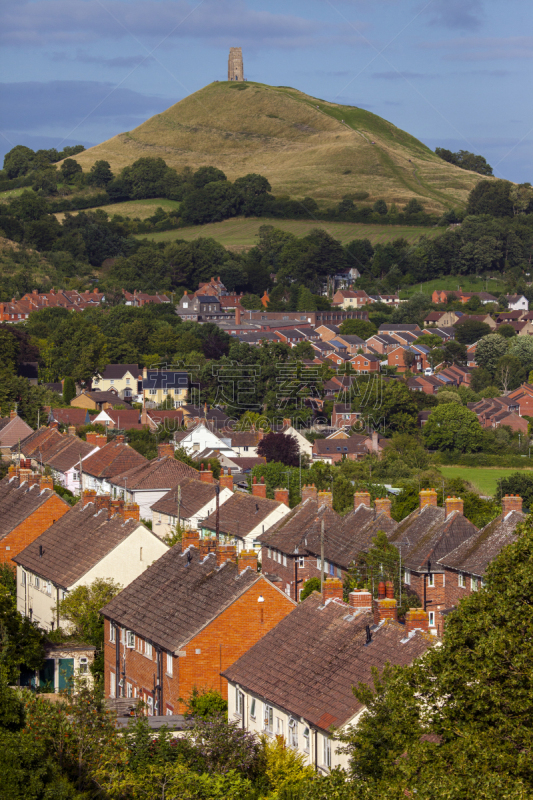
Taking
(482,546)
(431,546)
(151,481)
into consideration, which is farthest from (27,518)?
(482,546)

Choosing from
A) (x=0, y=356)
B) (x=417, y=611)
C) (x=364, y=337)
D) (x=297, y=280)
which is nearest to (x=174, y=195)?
(x=297, y=280)

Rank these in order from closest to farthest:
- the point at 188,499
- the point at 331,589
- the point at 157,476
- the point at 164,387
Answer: the point at 331,589, the point at 188,499, the point at 157,476, the point at 164,387

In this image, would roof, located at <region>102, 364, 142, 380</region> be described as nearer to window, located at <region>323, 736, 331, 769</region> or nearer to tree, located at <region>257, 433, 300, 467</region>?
tree, located at <region>257, 433, 300, 467</region>

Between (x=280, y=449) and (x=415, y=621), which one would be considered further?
(x=280, y=449)

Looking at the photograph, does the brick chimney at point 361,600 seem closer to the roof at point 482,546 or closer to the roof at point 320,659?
the roof at point 320,659

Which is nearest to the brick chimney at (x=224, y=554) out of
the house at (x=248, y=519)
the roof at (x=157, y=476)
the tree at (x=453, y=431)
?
the house at (x=248, y=519)

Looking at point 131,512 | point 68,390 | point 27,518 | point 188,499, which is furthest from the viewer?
point 68,390

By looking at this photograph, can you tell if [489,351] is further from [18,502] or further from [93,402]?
[18,502]
